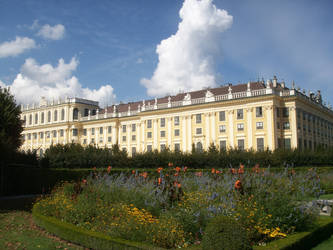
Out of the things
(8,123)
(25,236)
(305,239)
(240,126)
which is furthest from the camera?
(240,126)

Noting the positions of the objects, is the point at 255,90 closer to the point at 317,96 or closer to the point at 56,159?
the point at 317,96

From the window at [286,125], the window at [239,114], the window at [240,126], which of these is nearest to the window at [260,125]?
the window at [240,126]

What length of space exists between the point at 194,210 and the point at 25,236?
5.85 m

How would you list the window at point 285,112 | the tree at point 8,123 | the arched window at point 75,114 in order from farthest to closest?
the arched window at point 75,114
the window at point 285,112
the tree at point 8,123

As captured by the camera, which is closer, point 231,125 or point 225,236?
point 225,236

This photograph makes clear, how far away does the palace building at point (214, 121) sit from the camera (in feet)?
149

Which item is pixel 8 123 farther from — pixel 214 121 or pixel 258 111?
pixel 258 111

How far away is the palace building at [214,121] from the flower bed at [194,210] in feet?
96.9

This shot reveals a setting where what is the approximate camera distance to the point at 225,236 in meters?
6.43

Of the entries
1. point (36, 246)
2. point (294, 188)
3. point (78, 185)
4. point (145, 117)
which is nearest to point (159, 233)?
point (36, 246)

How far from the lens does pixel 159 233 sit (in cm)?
811

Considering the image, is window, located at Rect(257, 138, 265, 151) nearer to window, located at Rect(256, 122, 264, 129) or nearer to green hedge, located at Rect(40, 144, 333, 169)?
window, located at Rect(256, 122, 264, 129)

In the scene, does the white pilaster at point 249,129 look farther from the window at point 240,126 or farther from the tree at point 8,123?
the tree at point 8,123

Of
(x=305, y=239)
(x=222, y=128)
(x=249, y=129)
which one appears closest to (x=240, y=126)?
(x=249, y=129)
